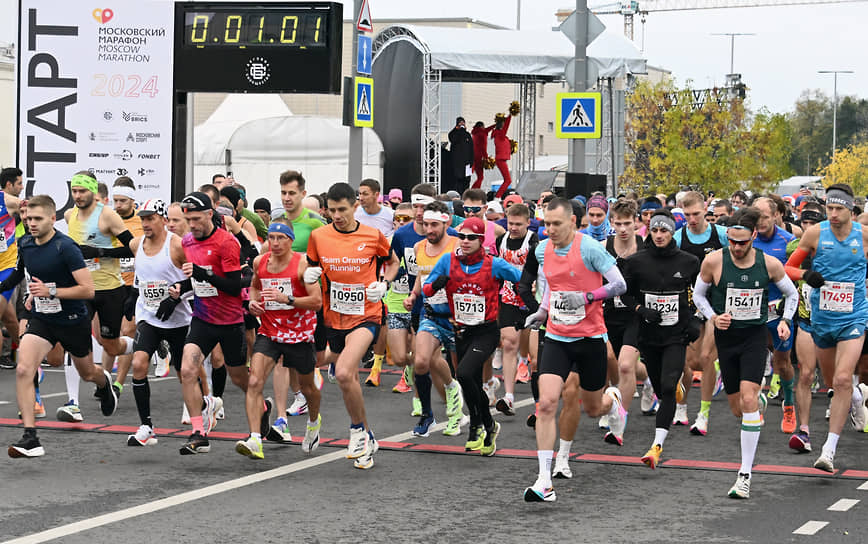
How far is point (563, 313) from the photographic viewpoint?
9055 mm

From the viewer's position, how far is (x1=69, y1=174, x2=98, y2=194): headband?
39.3 feet

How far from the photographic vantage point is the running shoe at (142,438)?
1027cm

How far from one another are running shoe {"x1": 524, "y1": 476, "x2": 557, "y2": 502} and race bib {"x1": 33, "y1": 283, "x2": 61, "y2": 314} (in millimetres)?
4153

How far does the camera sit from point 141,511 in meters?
8.02

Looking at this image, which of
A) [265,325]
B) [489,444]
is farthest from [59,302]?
[489,444]

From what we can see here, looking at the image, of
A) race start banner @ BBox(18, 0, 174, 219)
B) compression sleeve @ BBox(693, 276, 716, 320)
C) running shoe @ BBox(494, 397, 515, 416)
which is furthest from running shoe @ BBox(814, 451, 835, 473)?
race start banner @ BBox(18, 0, 174, 219)

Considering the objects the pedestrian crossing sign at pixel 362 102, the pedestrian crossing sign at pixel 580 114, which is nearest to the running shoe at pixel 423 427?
the pedestrian crossing sign at pixel 362 102

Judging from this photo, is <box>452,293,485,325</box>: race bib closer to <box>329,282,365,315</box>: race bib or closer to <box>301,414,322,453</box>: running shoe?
<box>329,282,365,315</box>: race bib

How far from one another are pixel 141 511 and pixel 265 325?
2.26 meters

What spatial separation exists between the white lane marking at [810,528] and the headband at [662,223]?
323 centimetres

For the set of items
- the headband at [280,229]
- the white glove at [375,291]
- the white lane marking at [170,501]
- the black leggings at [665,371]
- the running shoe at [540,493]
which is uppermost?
the headband at [280,229]

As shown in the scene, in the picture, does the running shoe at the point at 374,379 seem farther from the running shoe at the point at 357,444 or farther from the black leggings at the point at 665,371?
the running shoe at the point at 357,444

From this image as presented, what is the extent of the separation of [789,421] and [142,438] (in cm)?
544

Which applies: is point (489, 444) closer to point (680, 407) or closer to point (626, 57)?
point (680, 407)
